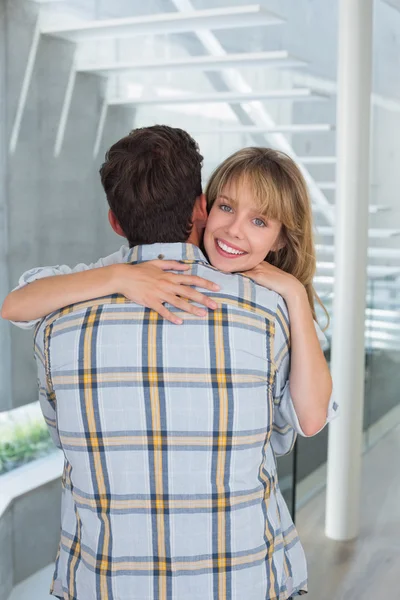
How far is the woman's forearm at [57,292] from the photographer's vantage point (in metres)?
1.27

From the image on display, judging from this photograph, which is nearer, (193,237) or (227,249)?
(193,237)

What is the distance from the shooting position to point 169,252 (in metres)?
1.30

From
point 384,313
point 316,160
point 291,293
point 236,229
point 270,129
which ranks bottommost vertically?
point 384,313

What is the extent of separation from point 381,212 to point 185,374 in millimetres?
3550

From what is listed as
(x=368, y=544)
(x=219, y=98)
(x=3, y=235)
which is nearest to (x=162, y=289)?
(x=3, y=235)

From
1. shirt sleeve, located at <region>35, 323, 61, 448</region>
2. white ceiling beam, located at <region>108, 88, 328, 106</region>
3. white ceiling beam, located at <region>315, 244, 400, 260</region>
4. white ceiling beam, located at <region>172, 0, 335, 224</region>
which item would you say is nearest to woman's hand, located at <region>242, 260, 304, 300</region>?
shirt sleeve, located at <region>35, 323, 61, 448</region>

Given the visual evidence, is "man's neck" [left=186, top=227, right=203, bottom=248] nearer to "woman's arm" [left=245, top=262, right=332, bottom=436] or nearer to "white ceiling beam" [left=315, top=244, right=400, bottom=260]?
"woman's arm" [left=245, top=262, right=332, bottom=436]

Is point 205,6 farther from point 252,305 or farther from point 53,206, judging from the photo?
point 252,305

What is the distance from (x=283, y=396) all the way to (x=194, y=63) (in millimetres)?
2901

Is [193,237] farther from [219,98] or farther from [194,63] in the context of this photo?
[219,98]

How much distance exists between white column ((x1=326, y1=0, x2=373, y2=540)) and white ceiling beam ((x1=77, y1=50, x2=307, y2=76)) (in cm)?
43

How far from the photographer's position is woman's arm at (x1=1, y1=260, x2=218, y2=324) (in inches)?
47.4

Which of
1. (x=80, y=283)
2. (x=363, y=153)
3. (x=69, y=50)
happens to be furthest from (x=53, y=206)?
(x=80, y=283)

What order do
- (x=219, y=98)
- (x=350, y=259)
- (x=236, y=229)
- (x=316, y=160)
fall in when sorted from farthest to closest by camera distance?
(x=316, y=160) < (x=219, y=98) < (x=350, y=259) < (x=236, y=229)
